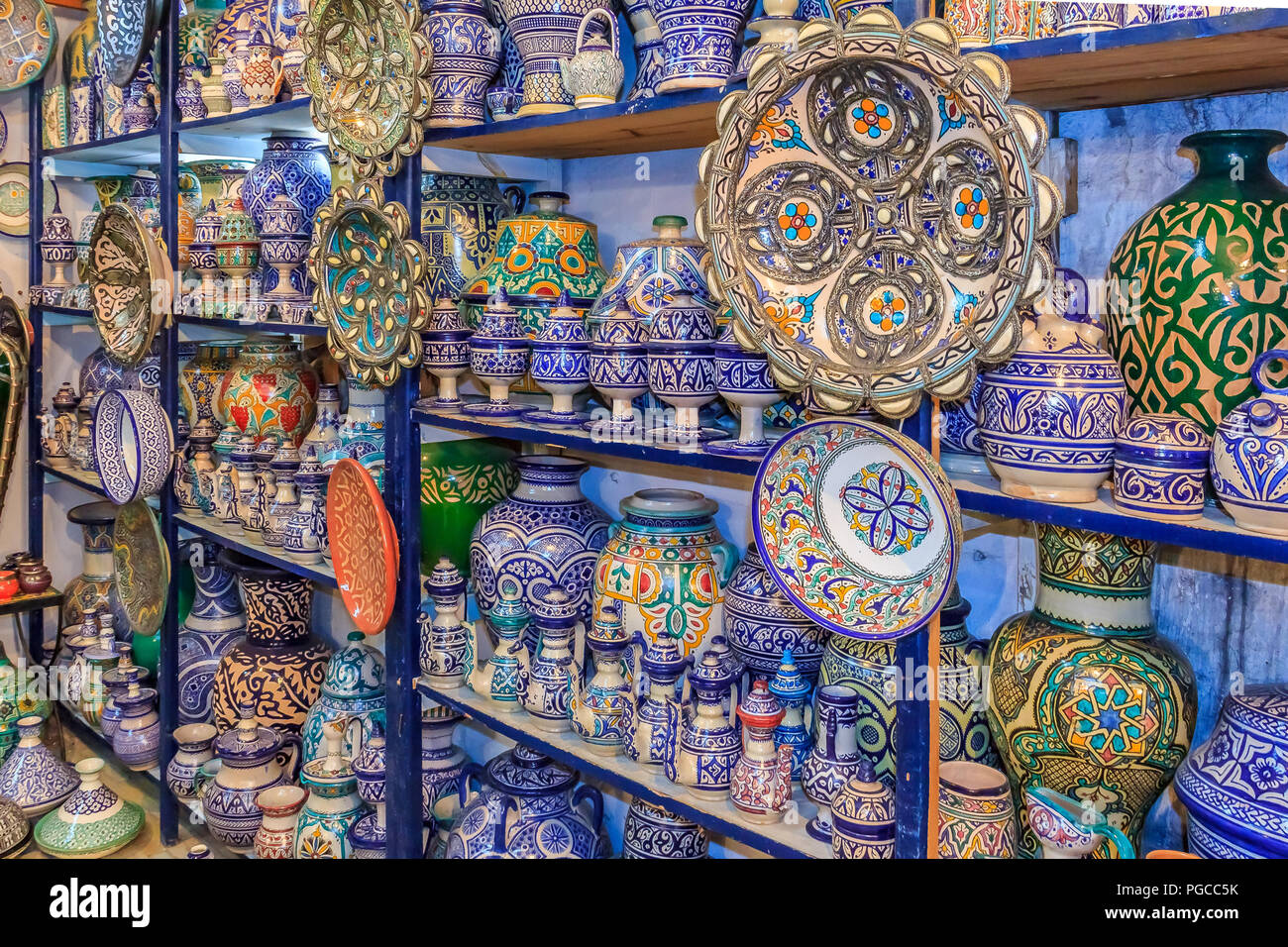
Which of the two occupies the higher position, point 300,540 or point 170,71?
point 170,71

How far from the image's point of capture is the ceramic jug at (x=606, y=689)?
1.64 metres

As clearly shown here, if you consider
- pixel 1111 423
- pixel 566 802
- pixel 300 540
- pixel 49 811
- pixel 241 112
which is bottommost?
pixel 49 811

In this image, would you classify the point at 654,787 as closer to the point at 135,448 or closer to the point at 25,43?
the point at 135,448

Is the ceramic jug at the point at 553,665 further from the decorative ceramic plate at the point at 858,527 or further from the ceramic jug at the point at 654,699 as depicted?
the decorative ceramic plate at the point at 858,527

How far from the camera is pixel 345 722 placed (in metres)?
2.26

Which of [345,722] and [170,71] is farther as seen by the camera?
[170,71]

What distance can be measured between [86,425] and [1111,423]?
A: 3056 mm

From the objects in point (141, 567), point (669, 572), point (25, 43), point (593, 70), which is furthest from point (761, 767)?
point (25, 43)

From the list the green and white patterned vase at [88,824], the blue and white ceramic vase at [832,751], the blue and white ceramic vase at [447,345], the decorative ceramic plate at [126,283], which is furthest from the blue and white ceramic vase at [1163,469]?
the green and white patterned vase at [88,824]

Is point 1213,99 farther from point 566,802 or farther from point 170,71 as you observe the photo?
point 170,71

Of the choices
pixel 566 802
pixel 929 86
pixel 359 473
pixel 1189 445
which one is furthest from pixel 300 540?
pixel 1189 445

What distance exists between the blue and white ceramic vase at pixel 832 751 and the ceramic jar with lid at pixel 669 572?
27cm

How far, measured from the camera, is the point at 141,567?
289 cm

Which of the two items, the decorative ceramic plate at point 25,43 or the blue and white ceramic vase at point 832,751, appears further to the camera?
the decorative ceramic plate at point 25,43
